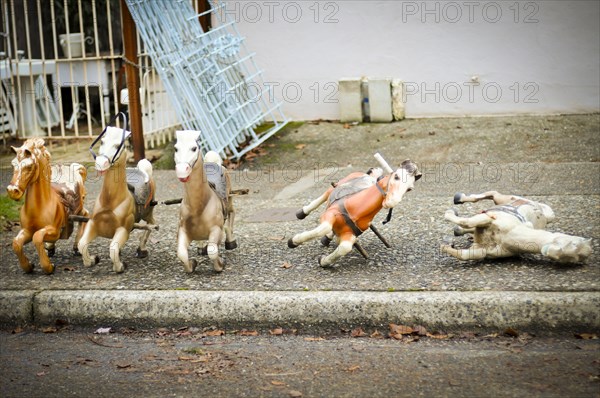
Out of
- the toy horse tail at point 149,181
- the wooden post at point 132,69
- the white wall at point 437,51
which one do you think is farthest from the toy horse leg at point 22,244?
the white wall at point 437,51

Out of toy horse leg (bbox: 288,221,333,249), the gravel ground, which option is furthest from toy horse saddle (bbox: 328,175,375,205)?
the gravel ground

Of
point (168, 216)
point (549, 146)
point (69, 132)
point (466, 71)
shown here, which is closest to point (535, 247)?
point (168, 216)

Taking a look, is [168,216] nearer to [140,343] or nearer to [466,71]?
[140,343]

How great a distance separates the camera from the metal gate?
8516 mm

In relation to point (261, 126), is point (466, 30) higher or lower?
higher

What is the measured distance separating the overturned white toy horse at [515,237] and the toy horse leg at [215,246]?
146 cm

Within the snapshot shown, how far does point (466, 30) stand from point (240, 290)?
19.2 ft

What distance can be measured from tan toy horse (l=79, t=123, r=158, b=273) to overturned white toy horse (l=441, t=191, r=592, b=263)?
211 centimetres

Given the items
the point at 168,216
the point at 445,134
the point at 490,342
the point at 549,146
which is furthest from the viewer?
the point at 445,134

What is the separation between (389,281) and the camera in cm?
513

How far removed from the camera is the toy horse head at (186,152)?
5.04 meters

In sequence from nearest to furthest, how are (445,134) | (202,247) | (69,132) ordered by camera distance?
(202,247), (445,134), (69,132)

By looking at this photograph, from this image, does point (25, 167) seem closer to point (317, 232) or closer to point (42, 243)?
point (42, 243)

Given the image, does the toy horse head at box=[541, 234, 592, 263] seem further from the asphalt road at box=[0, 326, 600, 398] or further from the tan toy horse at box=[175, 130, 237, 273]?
the tan toy horse at box=[175, 130, 237, 273]
